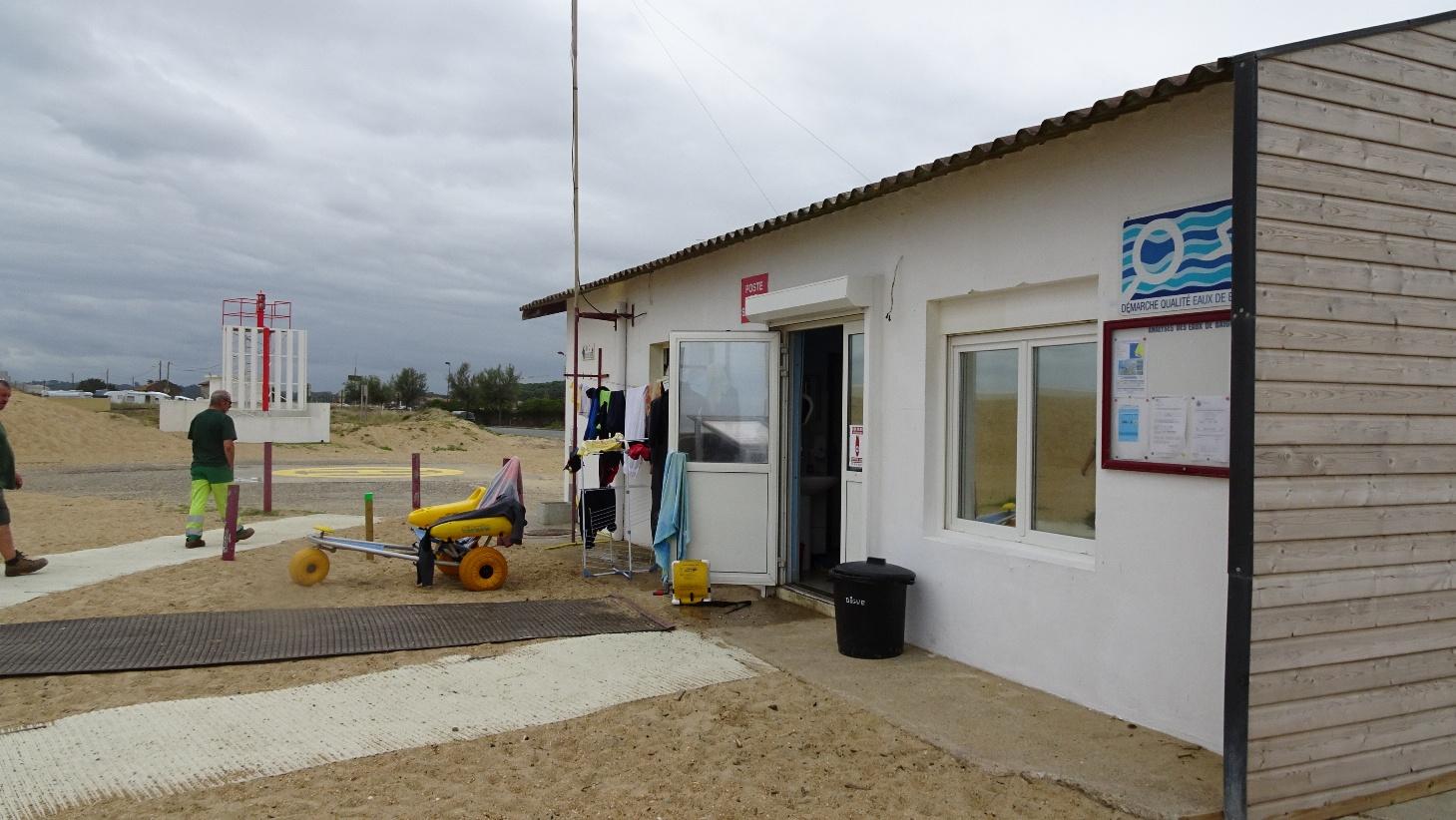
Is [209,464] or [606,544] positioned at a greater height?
[209,464]

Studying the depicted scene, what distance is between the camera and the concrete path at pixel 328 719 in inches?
170

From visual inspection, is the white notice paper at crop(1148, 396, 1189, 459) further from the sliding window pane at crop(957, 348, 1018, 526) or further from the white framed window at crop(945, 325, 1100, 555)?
the sliding window pane at crop(957, 348, 1018, 526)

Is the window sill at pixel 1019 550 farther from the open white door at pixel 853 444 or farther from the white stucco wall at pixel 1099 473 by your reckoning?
the open white door at pixel 853 444

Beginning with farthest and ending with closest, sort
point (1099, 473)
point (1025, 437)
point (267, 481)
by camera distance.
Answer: point (267, 481)
point (1025, 437)
point (1099, 473)

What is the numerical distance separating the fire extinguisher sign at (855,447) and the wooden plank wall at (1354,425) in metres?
3.97

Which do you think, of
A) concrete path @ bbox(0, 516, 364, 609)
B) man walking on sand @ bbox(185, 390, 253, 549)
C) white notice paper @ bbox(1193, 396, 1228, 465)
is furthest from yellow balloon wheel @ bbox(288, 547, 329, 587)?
white notice paper @ bbox(1193, 396, 1228, 465)

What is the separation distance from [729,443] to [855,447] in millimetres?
1304

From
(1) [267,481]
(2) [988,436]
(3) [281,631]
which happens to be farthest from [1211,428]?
(1) [267,481]

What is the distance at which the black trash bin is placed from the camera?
6.37 m

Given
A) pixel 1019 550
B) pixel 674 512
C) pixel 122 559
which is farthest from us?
pixel 122 559

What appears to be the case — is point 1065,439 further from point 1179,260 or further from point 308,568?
point 308,568

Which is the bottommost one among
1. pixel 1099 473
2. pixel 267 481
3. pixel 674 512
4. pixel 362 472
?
pixel 362 472

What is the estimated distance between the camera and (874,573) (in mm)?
6395

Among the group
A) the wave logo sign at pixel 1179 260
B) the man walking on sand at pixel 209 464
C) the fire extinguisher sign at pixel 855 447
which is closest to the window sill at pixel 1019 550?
the fire extinguisher sign at pixel 855 447
